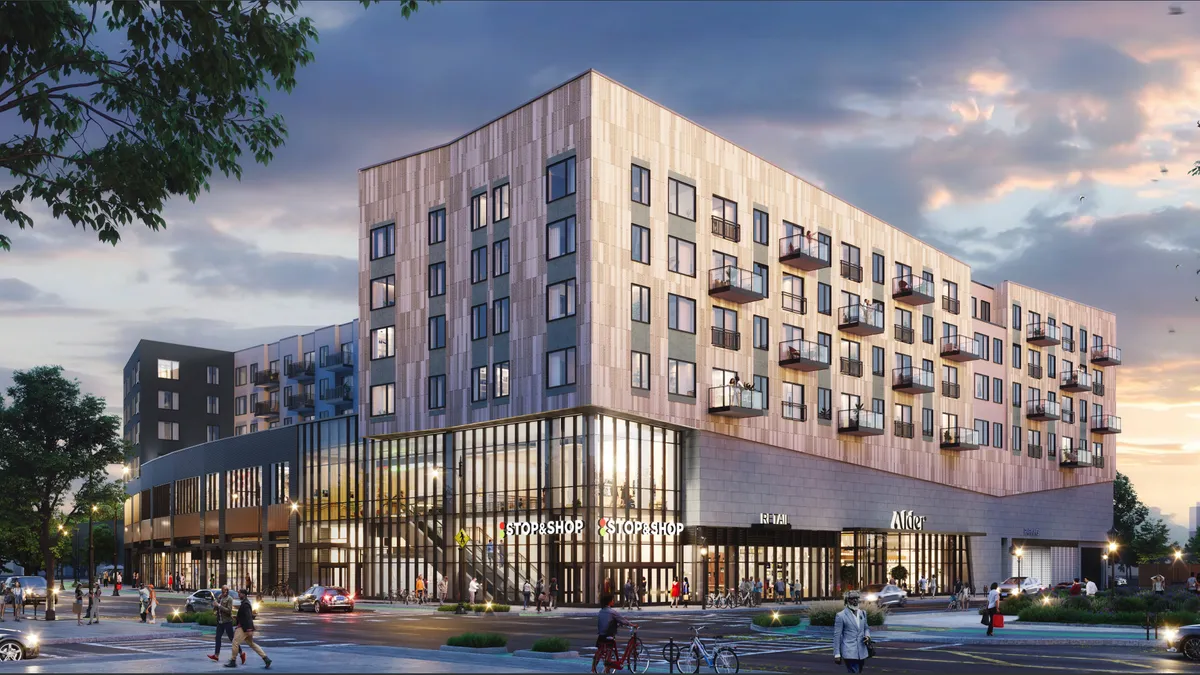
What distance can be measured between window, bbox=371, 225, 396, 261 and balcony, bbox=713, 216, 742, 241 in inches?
876

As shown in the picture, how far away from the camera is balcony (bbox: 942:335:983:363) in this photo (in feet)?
317

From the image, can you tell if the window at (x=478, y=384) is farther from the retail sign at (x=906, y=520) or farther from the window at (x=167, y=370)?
the window at (x=167, y=370)

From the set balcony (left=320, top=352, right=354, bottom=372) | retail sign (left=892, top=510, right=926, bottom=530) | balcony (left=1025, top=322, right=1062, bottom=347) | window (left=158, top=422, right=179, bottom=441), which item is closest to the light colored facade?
retail sign (left=892, top=510, right=926, bottom=530)

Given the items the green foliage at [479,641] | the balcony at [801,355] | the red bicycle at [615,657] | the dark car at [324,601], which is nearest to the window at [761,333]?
the balcony at [801,355]

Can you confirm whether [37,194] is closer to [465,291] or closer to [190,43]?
[190,43]

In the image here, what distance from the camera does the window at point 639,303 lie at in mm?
68438

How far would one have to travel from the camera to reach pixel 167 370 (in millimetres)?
140250

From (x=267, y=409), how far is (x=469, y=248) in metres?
66.6

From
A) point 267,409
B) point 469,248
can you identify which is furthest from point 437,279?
point 267,409

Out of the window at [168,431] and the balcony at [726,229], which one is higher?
the balcony at [726,229]

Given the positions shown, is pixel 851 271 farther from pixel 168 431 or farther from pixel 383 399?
A: pixel 168 431

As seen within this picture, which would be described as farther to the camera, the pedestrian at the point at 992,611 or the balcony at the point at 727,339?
the balcony at the point at 727,339

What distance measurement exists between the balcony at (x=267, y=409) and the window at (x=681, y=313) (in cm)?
7481

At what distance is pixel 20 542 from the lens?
11238 centimetres
